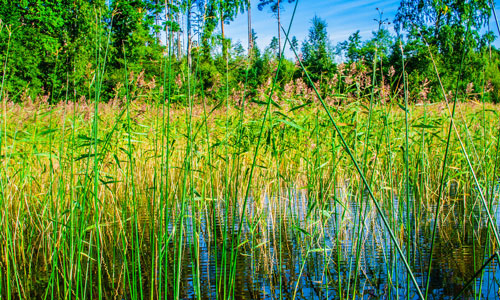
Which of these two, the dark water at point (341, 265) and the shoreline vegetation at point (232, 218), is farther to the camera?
the dark water at point (341, 265)

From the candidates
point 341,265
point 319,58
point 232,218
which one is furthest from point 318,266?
point 319,58

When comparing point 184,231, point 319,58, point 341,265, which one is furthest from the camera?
point 319,58

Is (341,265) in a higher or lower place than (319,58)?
lower

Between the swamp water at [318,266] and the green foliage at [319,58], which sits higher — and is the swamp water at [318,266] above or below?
below

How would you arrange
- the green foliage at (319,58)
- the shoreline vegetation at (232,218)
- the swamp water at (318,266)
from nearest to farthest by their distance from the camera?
1. the shoreline vegetation at (232,218)
2. the swamp water at (318,266)
3. the green foliage at (319,58)

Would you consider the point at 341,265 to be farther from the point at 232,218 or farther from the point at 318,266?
the point at 232,218

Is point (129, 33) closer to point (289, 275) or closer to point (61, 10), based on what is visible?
point (61, 10)

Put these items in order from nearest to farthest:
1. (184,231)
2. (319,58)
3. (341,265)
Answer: (341,265), (184,231), (319,58)

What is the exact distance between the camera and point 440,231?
2369 millimetres

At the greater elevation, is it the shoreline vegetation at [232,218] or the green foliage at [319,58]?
the green foliage at [319,58]

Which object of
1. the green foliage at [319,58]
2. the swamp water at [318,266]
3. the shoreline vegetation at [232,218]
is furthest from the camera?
the green foliage at [319,58]

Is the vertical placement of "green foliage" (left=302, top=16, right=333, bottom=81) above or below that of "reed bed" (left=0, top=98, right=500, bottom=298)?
above

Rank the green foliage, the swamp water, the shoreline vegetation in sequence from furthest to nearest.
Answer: the green foliage < the swamp water < the shoreline vegetation

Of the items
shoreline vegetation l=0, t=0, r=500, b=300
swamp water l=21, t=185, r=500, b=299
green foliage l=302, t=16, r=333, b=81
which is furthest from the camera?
green foliage l=302, t=16, r=333, b=81
